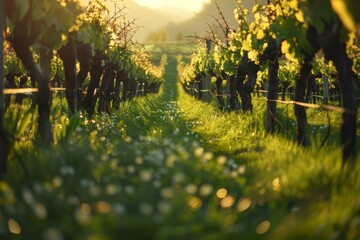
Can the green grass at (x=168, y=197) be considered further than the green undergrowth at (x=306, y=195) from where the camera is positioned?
No

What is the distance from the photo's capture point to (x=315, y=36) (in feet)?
26.9

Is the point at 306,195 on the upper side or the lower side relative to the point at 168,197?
lower

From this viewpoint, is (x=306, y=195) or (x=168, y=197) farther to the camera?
(x=306, y=195)

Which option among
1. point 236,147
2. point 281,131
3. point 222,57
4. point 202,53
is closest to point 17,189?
point 236,147

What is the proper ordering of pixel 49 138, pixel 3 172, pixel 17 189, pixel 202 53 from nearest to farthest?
pixel 17 189 < pixel 3 172 < pixel 49 138 < pixel 202 53

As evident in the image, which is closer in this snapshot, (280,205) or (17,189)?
(17,189)

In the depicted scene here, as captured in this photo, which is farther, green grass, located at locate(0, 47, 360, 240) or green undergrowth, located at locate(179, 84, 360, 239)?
green undergrowth, located at locate(179, 84, 360, 239)

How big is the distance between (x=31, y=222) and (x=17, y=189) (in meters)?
1.46

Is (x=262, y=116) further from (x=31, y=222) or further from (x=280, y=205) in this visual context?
(x=31, y=222)

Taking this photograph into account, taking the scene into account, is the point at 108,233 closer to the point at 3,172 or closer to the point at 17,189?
the point at 17,189

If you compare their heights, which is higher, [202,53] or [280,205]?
[202,53]

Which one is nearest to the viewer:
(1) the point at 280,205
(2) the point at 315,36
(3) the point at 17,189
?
(3) the point at 17,189

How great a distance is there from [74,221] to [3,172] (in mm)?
2979

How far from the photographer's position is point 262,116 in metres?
14.4
